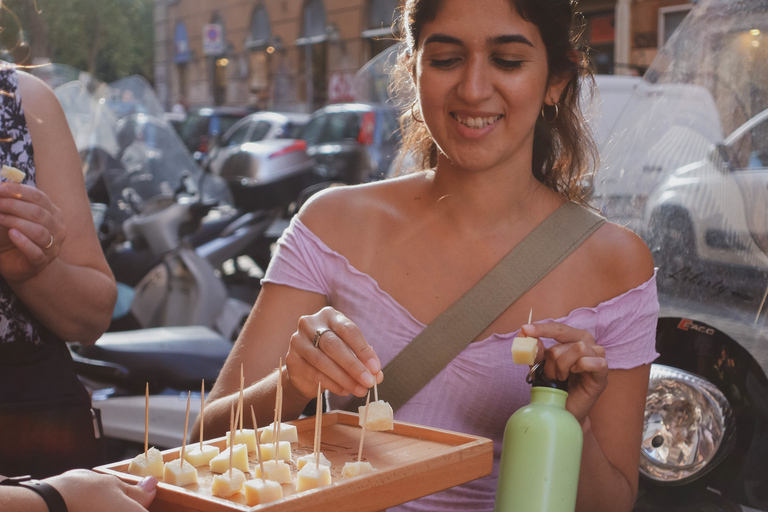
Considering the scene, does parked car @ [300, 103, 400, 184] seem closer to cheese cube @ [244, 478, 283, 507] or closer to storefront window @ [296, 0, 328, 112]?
cheese cube @ [244, 478, 283, 507]

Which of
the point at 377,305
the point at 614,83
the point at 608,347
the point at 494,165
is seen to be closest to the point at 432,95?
the point at 494,165

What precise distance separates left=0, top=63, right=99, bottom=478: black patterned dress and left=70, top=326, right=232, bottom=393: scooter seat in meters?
1.66

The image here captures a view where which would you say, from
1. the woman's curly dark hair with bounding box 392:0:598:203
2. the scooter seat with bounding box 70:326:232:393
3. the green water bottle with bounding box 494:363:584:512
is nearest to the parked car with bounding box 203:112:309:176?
the scooter seat with bounding box 70:326:232:393

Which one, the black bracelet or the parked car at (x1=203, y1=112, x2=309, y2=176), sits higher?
the black bracelet

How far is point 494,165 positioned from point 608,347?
0.48 meters

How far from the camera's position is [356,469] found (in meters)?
1.24

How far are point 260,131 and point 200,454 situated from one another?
1290 centimetres

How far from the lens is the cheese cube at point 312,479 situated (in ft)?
3.84

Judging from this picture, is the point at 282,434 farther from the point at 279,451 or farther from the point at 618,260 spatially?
the point at 618,260

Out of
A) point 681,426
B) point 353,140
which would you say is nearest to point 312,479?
point 681,426

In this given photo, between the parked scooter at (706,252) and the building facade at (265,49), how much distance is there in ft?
55.0

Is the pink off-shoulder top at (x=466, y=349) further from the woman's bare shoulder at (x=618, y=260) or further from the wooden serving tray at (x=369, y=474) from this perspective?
the wooden serving tray at (x=369, y=474)

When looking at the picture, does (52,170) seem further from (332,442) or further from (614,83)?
(614,83)

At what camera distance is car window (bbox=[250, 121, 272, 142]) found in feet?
45.1
